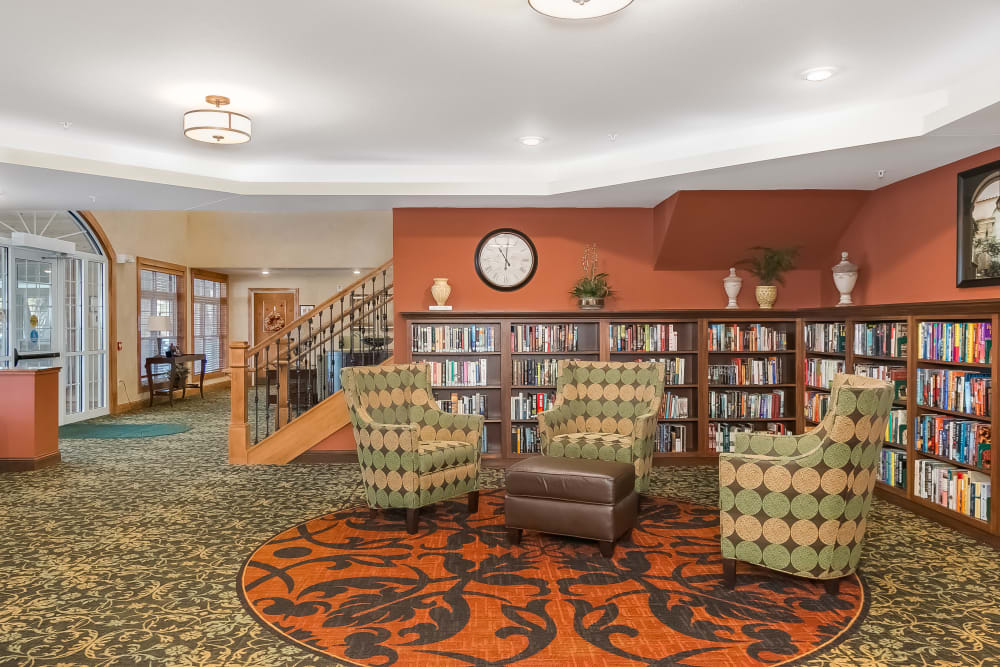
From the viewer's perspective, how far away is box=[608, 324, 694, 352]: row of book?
23.4ft

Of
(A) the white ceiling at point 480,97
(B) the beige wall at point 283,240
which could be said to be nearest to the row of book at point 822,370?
(A) the white ceiling at point 480,97

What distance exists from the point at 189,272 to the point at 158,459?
23.6ft

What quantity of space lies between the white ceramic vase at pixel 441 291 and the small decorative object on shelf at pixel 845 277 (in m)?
3.74

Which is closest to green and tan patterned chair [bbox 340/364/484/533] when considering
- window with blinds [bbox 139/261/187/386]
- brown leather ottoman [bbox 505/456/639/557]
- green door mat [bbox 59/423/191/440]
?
brown leather ottoman [bbox 505/456/639/557]

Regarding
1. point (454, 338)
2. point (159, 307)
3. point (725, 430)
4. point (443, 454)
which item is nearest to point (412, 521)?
point (443, 454)

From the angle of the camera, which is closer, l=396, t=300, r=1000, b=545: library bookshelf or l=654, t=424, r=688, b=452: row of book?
l=396, t=300, r=1000, b=545: library bookshelf

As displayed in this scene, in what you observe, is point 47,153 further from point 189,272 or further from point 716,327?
point 189,272

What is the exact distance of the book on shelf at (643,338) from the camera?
7.13 metres

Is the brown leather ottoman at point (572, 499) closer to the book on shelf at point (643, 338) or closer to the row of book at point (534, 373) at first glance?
the row of book at point (534, 373)

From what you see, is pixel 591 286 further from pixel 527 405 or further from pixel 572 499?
pixel 572 499

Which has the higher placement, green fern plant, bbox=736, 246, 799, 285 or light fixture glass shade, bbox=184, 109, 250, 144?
light fixture glass shade, bbox=184, 109, 250, 144

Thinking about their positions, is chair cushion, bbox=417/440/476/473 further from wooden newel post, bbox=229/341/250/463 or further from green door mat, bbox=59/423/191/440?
green door mat, bbox=59/423/191/440

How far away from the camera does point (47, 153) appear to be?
5.64 meters

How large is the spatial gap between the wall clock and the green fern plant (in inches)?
90.8
